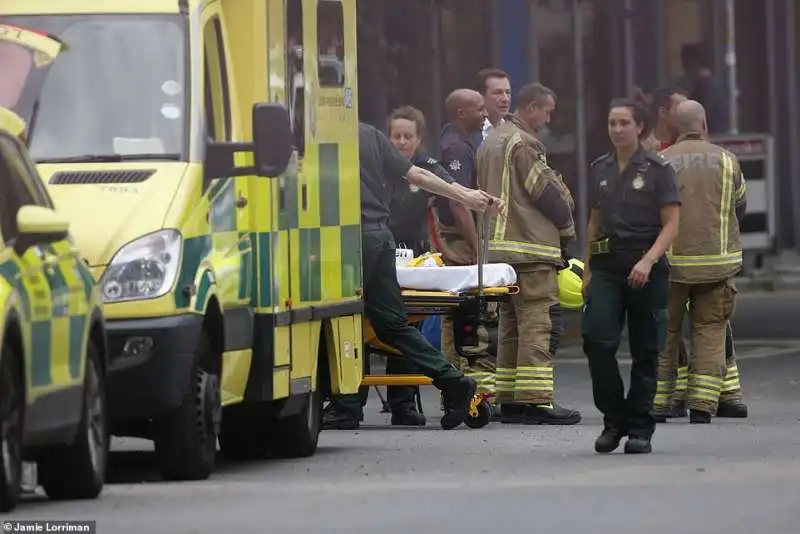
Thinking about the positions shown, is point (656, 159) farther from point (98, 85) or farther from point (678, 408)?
point (678, 408)

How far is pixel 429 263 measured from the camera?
1538 cm

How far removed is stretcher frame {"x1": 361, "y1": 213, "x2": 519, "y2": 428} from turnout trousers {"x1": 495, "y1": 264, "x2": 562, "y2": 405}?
29cm

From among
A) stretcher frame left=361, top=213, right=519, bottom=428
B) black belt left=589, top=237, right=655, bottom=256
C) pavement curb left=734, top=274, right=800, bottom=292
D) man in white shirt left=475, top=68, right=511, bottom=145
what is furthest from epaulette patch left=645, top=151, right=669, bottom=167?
pavement curb left=734, top=274, right=800, bottom=292

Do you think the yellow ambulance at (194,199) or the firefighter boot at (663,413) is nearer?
the yellow ambulance at (194,199)

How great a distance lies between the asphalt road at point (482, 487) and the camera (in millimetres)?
8922

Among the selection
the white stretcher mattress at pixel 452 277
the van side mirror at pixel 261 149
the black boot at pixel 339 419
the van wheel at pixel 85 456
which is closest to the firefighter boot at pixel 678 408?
the white stretcher mattress at pixel 452 277

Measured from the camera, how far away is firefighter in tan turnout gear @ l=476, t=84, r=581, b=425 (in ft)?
50.3

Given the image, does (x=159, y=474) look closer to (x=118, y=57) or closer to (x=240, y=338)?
(x=240, y=338)

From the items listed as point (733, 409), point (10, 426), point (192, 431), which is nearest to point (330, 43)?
point (192, 431)

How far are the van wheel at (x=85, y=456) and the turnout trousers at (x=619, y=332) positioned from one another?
10.0 ft

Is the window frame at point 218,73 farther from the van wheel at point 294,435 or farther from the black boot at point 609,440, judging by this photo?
the black boot at point 609,440

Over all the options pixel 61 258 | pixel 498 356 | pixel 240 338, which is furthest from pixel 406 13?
pixel 61 258

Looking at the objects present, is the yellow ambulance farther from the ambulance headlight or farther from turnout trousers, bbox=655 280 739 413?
turnout trousers, bbox=655 280 739 413

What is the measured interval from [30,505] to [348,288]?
13.6 ft
